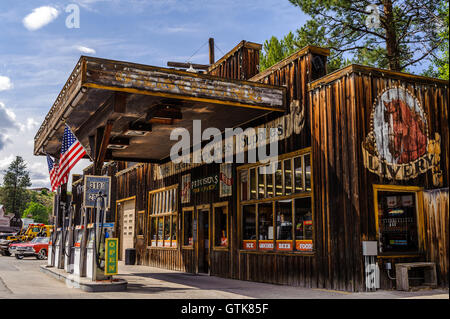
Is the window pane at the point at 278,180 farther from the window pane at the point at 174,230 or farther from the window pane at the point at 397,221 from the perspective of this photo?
the window pane at the point at 174,230

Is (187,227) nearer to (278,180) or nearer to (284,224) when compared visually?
(278,180)

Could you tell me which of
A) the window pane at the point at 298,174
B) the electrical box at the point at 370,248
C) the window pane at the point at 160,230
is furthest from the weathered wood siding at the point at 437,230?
the window pane at the point at 160,230

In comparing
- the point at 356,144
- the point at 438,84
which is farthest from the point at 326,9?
the point at 356,144

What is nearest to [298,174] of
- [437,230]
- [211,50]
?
[437,230]

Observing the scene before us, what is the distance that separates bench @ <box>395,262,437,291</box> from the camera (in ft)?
36.1

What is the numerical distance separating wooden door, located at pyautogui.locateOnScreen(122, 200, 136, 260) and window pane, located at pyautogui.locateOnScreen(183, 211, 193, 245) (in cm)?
726

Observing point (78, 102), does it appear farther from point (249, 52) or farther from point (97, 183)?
point (249, 52)

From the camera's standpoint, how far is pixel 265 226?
1473cm

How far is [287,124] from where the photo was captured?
1396 centimetres

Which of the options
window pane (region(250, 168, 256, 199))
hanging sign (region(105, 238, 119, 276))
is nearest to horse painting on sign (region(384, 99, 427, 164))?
window pane (region(250, 168, 256, 199))

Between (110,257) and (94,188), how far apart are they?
229cm

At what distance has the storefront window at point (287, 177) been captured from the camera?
45.0ft

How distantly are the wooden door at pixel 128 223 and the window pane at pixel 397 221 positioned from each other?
17.7 metres
